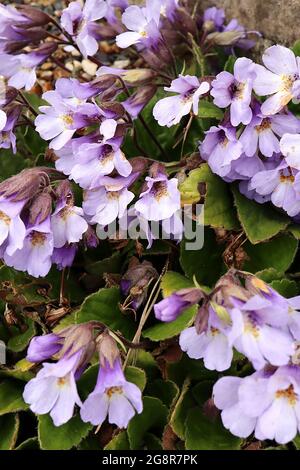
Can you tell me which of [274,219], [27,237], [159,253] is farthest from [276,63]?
[27,237]

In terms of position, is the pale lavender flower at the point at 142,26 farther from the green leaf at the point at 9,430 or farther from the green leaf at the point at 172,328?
the green leaf at the point at 9,430

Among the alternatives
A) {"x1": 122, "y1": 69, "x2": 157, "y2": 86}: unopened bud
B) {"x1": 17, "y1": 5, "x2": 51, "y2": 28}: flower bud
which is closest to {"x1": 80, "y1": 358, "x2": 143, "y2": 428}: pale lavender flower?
{"x1": 122, "y1": 69, "x2": 157, "y2": 86}: unopened bud

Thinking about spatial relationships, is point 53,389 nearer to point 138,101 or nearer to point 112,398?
point 112,398

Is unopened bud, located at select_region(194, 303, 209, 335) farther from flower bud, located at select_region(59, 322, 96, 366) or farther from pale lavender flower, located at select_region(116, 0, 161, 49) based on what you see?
pale lavender flower, located at select_region(116, 0, 161, 49)

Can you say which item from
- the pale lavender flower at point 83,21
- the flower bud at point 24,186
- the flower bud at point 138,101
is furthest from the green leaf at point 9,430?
the pale lavender flower at point 83,21

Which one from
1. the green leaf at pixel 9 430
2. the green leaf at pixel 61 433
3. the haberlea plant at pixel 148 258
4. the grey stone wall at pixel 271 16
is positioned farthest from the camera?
the grey stone wall at pixel 271 16

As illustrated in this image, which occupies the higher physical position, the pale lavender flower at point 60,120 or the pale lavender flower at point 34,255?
the pale lavender flower at point 60,120

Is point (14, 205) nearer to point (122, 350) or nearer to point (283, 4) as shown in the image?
point (122, 350)

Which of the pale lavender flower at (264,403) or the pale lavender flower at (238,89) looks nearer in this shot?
the pale lavender flower at (264,403)
